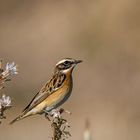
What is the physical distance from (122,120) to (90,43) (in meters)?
10.6

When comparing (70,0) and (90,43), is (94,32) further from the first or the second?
(70,0)

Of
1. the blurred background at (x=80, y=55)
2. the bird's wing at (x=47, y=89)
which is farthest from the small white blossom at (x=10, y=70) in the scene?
the blurred background at (x=80, y=55)

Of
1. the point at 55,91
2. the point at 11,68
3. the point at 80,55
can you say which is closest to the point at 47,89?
the point at 55,91

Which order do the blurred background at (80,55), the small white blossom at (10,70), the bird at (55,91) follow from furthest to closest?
the blurred background at (80,55), the bird at (55,91), the small white blossom at (10,70)

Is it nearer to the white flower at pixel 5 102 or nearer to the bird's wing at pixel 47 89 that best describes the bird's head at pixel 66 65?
the bird's wing at pixel 47 89

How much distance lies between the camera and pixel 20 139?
20.8 m

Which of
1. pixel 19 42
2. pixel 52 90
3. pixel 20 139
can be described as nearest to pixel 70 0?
pixel 19 42

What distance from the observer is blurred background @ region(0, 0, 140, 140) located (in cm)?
2258

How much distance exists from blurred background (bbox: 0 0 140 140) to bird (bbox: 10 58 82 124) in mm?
6170

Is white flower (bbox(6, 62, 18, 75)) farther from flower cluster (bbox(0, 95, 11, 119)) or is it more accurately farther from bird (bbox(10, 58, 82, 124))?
bird (bbox(10, 58, 82, 124))

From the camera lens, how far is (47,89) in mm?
11195

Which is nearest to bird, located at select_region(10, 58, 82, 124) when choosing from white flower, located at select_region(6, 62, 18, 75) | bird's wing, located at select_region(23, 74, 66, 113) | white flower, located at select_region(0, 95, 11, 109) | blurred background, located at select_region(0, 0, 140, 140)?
bird's wing, located at select_region(23, 74, 66, 113)

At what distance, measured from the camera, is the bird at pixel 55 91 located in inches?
425

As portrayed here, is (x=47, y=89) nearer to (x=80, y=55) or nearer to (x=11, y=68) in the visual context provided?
(x=11, y=68)
